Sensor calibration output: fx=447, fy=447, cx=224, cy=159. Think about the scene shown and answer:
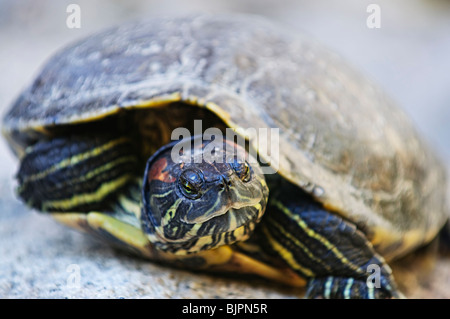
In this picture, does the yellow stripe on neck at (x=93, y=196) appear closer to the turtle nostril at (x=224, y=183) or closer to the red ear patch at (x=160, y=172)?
the red ear patch at (x=160, y=172)

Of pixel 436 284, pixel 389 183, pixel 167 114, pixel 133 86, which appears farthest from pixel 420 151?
pixel 133 86

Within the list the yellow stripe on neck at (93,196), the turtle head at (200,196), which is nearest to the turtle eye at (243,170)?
the turtle head at (200,196)

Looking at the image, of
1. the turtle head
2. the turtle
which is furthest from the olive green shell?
the turtle head

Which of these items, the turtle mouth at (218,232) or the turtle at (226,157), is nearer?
the turtle mouth at (218,232)

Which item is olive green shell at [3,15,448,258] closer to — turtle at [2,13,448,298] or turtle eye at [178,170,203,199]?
turtle at [2,13,448,298]

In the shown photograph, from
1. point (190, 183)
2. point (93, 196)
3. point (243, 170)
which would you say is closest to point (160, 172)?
point (190, 183)

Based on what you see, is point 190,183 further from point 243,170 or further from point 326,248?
point 326,248
